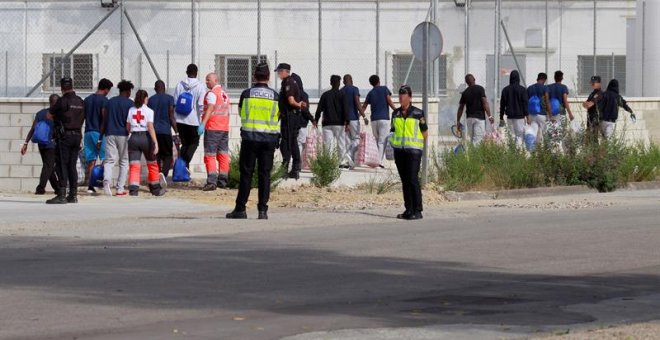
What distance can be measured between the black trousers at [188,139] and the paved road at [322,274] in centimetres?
356

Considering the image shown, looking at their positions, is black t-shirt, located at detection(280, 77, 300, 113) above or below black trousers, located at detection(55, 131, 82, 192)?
above

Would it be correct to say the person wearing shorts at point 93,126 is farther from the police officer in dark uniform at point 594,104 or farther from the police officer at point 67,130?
the police officer in dark uniform at point 594,104

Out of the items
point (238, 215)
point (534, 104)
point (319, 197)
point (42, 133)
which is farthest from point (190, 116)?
point (534, 104)

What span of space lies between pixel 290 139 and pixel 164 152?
2.26 metres

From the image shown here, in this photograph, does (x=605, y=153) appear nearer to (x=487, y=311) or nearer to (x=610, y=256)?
(x=610, y=256)

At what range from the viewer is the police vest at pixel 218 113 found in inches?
897

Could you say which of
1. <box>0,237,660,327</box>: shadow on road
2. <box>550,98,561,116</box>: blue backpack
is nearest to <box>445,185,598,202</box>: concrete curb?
<box>550,98,561,116</box>: blue backpack

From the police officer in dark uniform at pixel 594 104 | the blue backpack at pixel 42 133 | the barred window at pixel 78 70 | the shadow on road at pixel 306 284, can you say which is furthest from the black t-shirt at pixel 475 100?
the shadow on road at pixel 306 284

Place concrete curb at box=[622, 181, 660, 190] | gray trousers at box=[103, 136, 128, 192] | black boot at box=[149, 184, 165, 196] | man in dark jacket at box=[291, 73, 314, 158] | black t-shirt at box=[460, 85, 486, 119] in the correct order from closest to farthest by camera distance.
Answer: gray trousers at box=[103, 136, 128, 192] → black boot at box=[149, 184, 165, 196] → man in dark jacket at box=[291, 73, 314, 158] → concrete curb at box=[622, 181, 660, 190] → black t-shirt at box=[460, 85, 486, 119]

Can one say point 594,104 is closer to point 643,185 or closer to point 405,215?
point 643,185

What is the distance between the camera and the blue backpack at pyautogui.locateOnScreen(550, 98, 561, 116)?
96.4 ft

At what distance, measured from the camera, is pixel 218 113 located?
22.9 m

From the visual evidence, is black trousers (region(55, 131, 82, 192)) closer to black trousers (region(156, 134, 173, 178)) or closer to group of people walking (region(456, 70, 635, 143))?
black trousers (region(156, 134, 173, 178))

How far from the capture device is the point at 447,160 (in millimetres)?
23266
